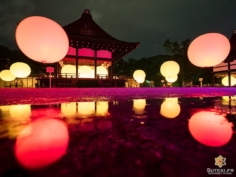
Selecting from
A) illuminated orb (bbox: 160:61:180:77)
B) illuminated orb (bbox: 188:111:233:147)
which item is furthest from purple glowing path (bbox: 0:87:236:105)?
illuminated orb (bbox: 160:61:180:77)

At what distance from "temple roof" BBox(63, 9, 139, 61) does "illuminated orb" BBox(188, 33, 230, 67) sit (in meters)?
6.96

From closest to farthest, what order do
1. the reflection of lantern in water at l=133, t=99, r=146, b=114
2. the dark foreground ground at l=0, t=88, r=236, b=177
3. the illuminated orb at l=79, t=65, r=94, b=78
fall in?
1. the dark foreground ground at l=0, t=88, r=236, b=177
2. the reflection of lantern in water at l=133, t=99, r=146, b=114
3. the illuminated orb at l=79, t=65, r=94, b=78

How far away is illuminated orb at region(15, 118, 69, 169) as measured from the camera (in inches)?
27.9

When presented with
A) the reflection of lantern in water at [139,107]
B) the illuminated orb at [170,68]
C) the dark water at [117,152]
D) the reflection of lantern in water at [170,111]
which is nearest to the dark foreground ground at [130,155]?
the dark water at [117,152]

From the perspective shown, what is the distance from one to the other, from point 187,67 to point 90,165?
65.5 feet

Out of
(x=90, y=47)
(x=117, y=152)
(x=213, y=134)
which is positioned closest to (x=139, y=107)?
(x=213, y=134)

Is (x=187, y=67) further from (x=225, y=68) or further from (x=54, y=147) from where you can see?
(x=54, y=147)

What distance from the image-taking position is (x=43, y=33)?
367cm

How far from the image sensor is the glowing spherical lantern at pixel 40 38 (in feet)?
11.7

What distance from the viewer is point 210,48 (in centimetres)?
405

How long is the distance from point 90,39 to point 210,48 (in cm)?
769

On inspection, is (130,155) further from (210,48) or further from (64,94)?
(210,48)

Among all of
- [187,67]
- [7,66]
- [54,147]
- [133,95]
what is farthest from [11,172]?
[7,66]

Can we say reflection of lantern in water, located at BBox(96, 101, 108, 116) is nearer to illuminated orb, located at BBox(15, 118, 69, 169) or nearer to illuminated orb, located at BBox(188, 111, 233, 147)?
illuminated orb, located at BBox(15, 118, 69, 169)
